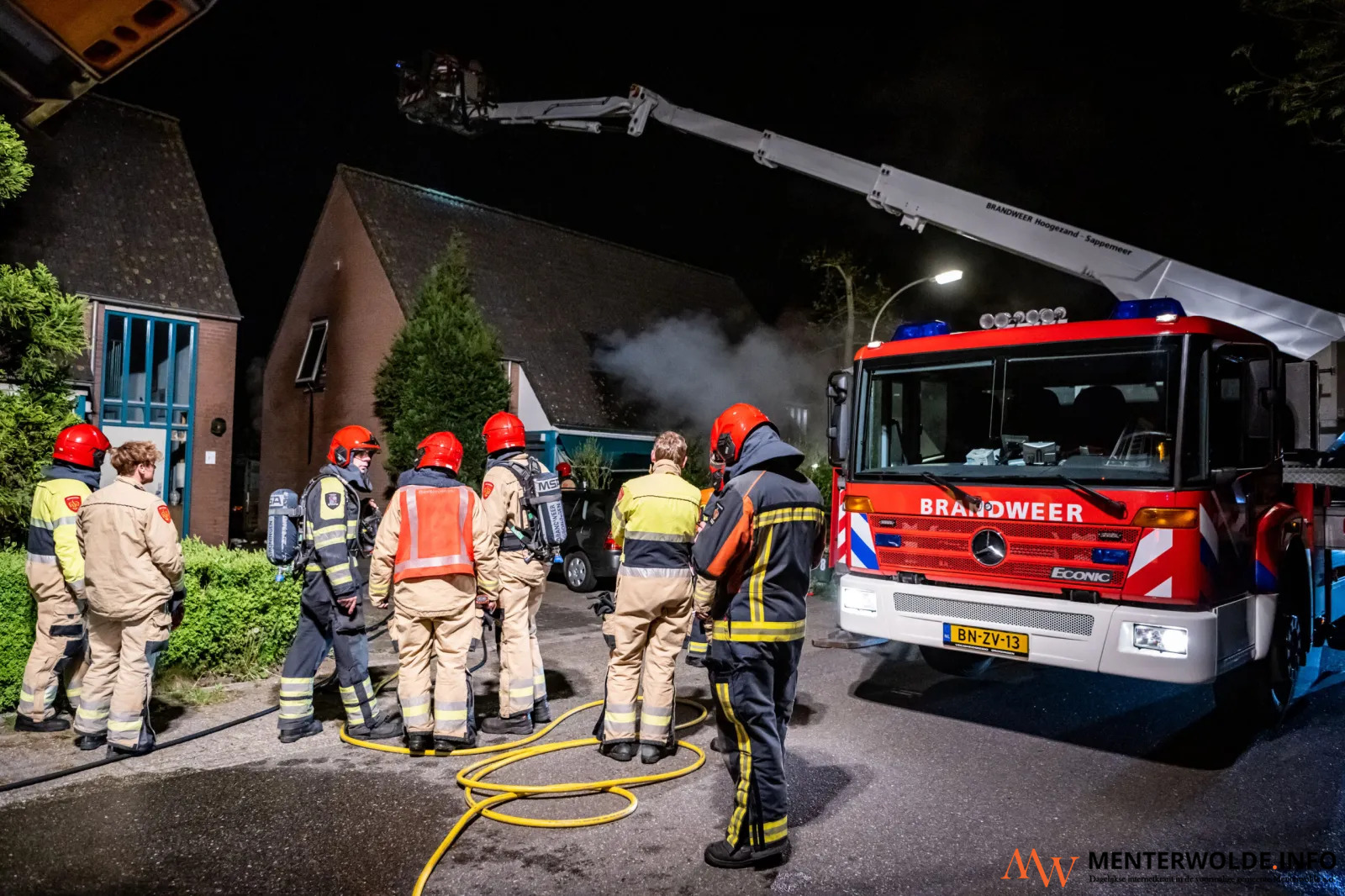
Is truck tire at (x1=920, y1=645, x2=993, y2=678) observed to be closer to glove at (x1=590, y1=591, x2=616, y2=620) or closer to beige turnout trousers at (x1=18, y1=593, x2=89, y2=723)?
glove at (x1=590, y1=591, x2=616, y2=620)

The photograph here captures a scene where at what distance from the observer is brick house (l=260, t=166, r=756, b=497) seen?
21.4 meters

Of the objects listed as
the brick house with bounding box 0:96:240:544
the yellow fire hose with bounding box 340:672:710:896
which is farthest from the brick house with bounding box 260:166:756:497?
the yellow fire hose with bounding box 340:672:710:896

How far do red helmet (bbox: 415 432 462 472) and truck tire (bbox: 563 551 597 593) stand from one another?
24.6 ft

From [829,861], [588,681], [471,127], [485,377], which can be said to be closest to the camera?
[829,861]

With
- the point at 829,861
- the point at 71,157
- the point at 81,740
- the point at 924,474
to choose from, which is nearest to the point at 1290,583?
the point at 924,474

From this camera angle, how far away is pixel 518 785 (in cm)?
470

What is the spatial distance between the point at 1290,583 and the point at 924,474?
2.79m

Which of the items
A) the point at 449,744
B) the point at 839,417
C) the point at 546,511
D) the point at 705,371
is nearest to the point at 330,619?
the point at 449,744

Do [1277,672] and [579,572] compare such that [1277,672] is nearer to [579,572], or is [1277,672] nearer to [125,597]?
[125,597]

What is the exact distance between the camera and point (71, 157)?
16625mm

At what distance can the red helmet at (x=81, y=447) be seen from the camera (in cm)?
563

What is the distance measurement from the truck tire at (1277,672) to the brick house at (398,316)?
16.3m

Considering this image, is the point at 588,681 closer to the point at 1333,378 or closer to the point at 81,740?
the point at 81,740

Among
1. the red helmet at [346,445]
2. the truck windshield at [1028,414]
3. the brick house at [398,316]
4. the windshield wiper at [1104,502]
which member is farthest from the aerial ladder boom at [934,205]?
the red helmet at [346,445]
